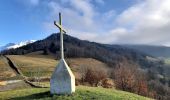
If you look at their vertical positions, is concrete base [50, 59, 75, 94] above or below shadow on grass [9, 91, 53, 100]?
above

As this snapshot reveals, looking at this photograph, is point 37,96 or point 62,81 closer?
point 62,81

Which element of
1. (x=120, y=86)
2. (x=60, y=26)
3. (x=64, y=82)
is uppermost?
(x=60, y=26)

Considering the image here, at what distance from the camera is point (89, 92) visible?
35.2m

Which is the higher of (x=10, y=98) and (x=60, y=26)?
(x=60, y=26)

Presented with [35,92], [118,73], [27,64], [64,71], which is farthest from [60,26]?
[27,64]

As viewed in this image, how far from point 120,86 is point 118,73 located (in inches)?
416

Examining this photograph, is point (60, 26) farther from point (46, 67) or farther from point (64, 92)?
point (46, 67)

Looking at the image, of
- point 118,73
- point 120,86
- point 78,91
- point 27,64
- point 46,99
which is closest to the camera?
point 46,99

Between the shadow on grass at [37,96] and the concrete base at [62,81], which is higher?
the concrete base at [62,81]

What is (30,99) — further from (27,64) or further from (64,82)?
(27,64)

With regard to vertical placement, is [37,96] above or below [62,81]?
below

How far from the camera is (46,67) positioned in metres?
174

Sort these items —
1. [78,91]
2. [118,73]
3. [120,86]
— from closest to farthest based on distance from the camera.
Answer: [78,91] → [120,86] → [118,73]

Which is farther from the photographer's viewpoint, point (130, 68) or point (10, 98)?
point (130, 68)
